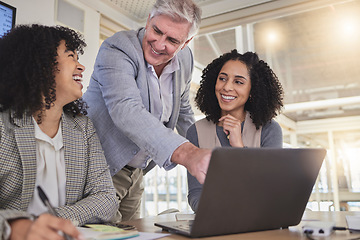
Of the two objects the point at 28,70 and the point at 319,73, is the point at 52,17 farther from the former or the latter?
the point at 319,73

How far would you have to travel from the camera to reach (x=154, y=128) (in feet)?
3.57

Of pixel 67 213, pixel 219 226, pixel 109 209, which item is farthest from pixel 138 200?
pixel 219 226

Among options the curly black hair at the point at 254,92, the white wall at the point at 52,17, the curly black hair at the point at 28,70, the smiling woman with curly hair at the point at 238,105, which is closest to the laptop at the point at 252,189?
the curly black hair at the point at 28,70

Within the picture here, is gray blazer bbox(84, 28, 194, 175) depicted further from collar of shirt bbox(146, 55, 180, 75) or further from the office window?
the office window

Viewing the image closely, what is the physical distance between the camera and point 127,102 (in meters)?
1.23

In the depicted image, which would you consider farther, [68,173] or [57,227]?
[68,173]

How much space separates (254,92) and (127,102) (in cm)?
84

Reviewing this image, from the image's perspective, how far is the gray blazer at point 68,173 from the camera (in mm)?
984

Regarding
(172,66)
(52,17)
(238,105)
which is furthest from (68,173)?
(52,17)

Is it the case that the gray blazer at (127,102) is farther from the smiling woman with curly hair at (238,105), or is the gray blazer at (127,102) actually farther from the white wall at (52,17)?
the white wall at (52,17)

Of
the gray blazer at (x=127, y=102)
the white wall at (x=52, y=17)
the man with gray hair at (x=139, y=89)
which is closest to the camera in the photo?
the gray blazer at (x=127, y=102)

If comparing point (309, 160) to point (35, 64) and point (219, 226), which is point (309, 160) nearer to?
point (219, 226)

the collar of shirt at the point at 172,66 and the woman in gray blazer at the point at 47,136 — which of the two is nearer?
the woman in gray blazer at the point at 47,136

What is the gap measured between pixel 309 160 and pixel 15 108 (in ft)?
2.94
